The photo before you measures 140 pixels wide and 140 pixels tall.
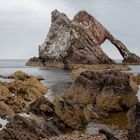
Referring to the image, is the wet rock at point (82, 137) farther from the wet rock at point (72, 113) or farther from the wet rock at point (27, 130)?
the wet rock at point (72, 113)

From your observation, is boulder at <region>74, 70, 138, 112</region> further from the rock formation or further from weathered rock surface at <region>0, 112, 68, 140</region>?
the rock formation

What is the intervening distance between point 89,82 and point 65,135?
1706 centimetres

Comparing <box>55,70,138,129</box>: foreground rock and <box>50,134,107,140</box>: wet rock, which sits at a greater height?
<box>55,70,138,129</box>: foreground rock

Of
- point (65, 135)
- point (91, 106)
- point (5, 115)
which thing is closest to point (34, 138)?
point (65, 135)

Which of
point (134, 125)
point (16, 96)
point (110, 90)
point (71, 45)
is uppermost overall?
point (71, 45)

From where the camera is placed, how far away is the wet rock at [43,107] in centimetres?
4322

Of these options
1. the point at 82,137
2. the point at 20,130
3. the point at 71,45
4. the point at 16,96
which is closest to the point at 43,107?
the point at 16,96

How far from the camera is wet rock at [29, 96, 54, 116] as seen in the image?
43.2m

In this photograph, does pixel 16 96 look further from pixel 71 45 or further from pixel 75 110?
pixel 71 45

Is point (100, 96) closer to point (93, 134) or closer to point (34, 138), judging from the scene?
point (93, 134)

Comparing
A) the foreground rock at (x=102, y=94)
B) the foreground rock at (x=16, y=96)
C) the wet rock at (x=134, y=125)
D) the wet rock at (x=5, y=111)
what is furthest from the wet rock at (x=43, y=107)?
the wet rock at (x=134, y=125)

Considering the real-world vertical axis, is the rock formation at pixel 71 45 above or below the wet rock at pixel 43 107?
above

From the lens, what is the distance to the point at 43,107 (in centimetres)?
4400

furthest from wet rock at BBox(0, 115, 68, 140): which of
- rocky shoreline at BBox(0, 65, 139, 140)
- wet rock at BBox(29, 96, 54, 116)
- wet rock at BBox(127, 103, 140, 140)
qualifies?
wet rock at BBox(127, 103, 140, 140)
